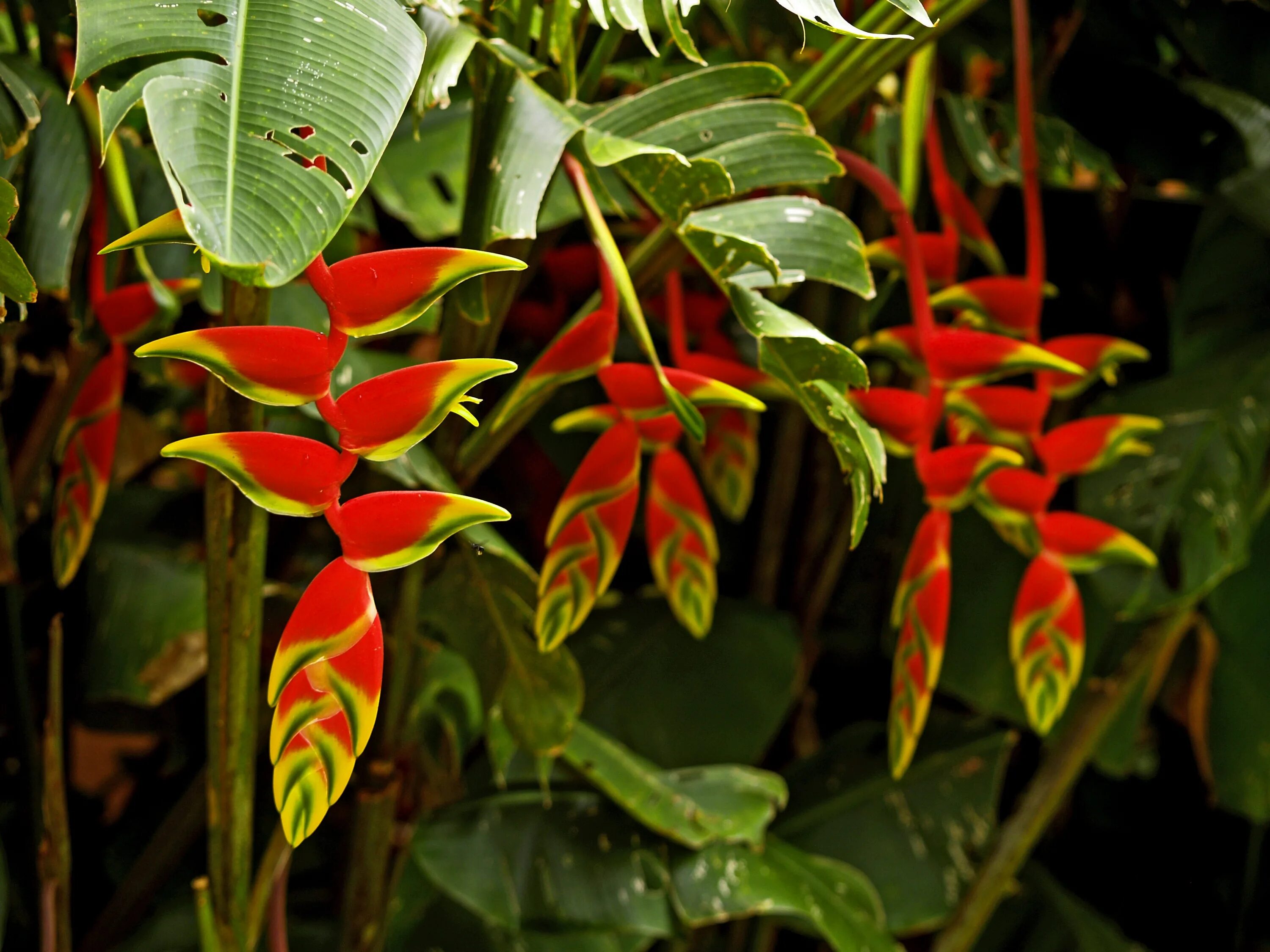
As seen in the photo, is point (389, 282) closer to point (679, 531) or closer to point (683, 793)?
point (679, 531)

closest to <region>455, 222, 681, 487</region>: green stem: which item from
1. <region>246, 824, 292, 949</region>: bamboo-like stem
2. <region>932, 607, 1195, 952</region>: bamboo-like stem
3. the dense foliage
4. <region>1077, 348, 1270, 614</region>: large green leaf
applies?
the dense foliage

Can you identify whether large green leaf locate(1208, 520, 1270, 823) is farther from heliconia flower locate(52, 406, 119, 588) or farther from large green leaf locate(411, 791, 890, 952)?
heliconia flower locate(52, 406, 119, 588)

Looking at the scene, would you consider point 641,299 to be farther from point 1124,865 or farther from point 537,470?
point 1124,865

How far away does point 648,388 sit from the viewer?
16.4 inches

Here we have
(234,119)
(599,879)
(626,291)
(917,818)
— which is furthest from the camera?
(917,818)

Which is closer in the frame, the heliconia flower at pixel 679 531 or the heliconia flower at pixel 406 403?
the heliconia flower at pixel 406 403

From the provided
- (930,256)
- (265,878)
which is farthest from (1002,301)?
(265,878)

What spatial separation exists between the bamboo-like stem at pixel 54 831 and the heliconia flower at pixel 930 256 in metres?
0.48

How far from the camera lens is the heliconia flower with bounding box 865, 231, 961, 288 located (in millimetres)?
552

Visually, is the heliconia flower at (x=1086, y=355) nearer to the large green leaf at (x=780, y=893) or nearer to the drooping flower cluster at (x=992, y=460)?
the drooping flower cluster at (x=992, y=460)

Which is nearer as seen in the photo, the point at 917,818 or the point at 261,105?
the point at 261,105

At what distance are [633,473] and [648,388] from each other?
0.04 meters

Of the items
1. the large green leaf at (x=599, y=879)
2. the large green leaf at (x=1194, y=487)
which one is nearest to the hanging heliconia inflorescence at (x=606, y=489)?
the large green leaf at (x=599, y=879)

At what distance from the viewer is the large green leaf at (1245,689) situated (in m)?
0.74
